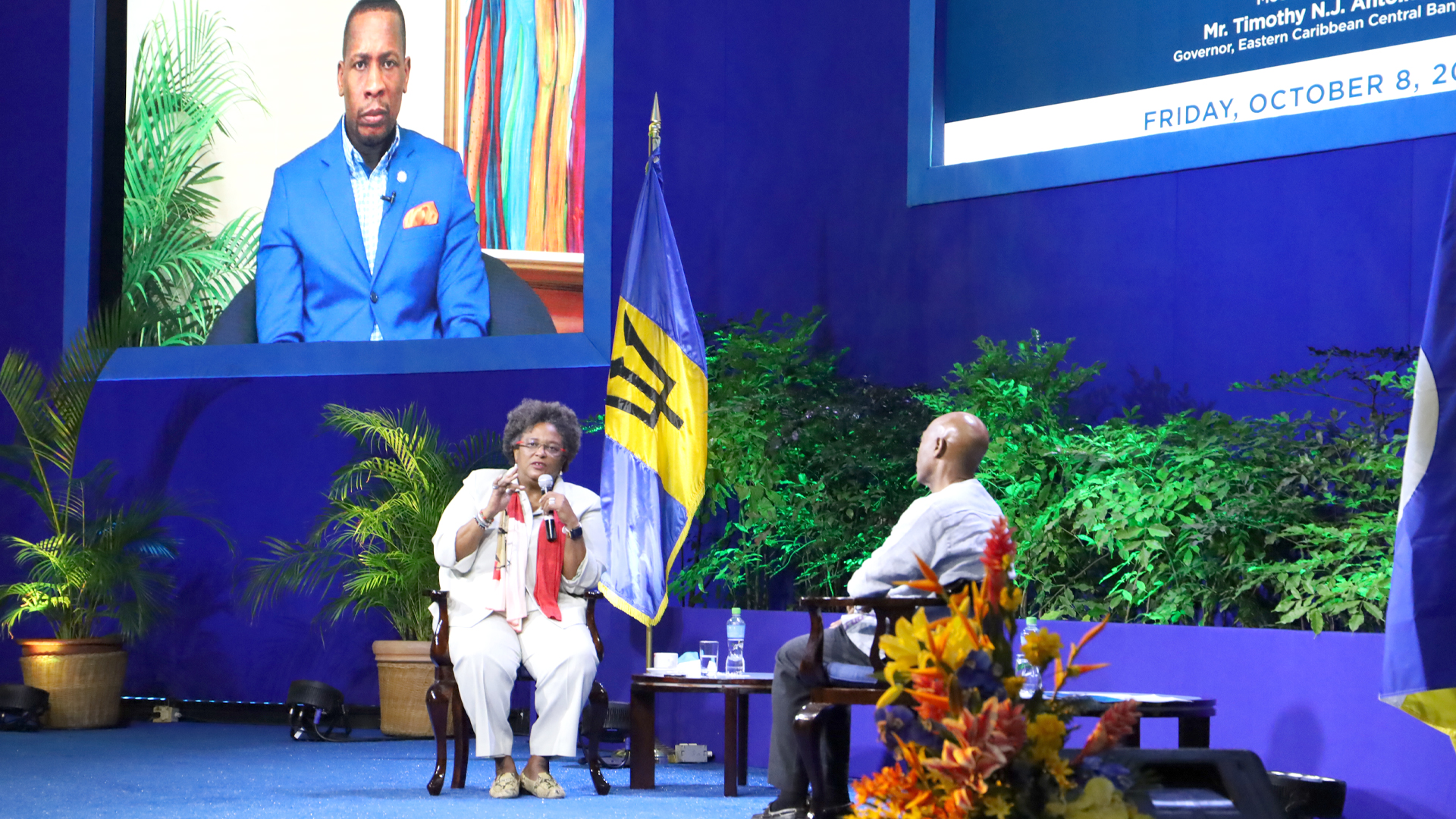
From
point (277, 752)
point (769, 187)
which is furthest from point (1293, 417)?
point (277, 752)

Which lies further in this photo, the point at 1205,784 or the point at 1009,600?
the point at 1205,784

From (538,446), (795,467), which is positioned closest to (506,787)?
(538,446)

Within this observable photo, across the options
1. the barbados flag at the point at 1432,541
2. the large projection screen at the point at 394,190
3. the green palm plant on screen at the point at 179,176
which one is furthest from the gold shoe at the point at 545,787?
the green palm plant on screen at the point at 179,176

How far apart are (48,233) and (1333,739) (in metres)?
6.49

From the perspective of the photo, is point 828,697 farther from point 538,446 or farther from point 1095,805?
point 1095,805

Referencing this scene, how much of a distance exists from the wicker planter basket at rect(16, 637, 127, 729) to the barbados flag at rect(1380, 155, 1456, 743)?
20.3 ft

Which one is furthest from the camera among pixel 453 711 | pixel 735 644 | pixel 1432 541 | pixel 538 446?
pixel 735 644

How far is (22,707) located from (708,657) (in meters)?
3.21

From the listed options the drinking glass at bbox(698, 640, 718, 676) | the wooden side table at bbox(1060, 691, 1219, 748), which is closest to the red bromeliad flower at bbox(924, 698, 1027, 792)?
the wooden side table at bbox(1060, 691, 1219, 748)

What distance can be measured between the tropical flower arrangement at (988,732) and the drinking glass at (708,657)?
347cm

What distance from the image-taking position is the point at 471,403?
22.8 ft

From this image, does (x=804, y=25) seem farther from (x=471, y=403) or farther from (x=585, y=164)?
(x=471, y=403)

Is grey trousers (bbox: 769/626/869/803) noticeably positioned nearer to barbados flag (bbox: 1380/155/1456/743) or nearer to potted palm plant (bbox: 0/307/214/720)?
barbados flag (bbox: 1380/155/1456/743)

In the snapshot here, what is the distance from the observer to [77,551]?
6.82m
